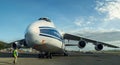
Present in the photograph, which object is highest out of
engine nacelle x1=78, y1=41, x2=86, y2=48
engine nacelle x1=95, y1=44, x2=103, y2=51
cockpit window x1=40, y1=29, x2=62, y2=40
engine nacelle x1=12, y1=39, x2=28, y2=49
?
cockpit window x1=40, y1=29, x2=62, y2=40

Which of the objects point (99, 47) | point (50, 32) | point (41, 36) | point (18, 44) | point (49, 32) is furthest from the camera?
point (99, 47)

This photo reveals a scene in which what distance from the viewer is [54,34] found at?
79.5 ft

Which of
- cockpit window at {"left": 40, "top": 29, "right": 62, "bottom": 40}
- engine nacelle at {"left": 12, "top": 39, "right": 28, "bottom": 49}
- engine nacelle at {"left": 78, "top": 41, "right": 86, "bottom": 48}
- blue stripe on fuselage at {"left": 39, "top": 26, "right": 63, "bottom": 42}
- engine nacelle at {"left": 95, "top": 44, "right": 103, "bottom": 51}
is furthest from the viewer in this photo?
engine nacelle at {"left": 95, "top": 44, "right": 103, "bottom": 51}

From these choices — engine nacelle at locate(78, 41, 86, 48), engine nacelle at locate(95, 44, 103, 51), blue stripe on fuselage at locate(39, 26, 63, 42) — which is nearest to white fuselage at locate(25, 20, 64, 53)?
blue stripe on fuselage at locate(39, 26, 63, 42)

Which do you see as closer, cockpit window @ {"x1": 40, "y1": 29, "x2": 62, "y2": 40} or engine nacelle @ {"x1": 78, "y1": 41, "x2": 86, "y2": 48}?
cockpit window @ {"x1": 40, "y1": 29, "x2": 62, "y2": 40}

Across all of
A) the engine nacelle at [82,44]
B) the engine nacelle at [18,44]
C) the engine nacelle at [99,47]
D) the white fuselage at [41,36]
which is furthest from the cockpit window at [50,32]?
the engine nacelle at [99,47]

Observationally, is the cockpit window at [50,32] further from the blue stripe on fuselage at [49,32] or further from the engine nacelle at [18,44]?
the engine nacelle at [18,44]

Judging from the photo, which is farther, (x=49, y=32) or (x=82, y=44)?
(x=82, y=44)

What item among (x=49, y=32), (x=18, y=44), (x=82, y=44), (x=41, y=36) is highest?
(x=49, y=32)

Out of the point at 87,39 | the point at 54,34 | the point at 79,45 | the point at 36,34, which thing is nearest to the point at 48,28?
the point at 54,34

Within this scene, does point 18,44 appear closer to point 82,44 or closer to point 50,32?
point 82,44

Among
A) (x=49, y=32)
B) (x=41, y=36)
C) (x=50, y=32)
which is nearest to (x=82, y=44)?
(x=50, y=32)

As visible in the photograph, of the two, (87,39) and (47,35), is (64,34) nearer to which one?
(87,39)

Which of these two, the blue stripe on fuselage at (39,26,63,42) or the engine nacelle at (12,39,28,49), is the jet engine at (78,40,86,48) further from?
the engine nacelle at (12,39,28,49)
